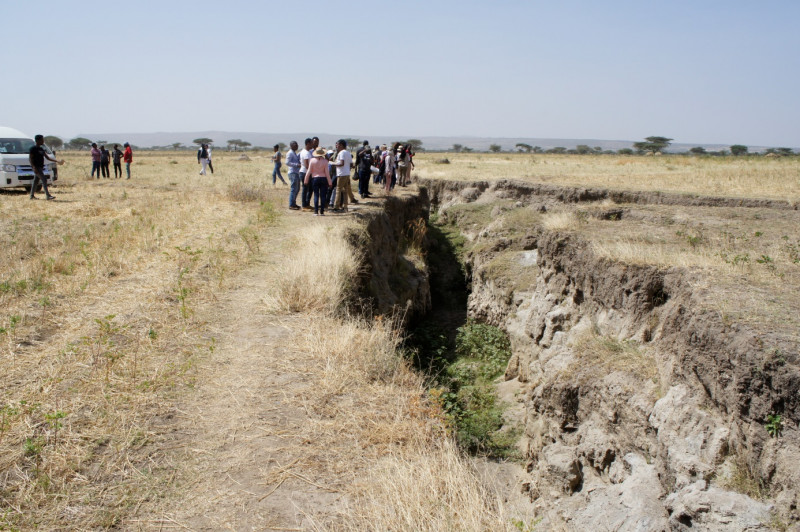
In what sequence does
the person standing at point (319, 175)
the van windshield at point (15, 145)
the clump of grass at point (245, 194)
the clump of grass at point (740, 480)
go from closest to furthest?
the clump of grass at point (740, 480) → the person standing at point (319, 175) → the clump of grass at point (245, 194) → the van windshield at point (15, 145)

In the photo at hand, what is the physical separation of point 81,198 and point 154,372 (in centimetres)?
1351

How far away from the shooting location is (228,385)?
17.5 feet

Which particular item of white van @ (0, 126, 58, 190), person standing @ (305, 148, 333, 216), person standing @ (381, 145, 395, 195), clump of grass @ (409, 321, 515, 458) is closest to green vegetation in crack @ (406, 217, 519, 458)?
clump of grass @ (409, 321, 515, 458)

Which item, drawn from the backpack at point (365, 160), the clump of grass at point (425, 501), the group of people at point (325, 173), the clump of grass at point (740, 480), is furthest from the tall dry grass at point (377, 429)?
the backpack at point (365, 160)

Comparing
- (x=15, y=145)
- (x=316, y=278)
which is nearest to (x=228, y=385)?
(x=316, y=278)

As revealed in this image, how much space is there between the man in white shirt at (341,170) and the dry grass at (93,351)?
196 cm

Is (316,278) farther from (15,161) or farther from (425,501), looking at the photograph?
(15,161)

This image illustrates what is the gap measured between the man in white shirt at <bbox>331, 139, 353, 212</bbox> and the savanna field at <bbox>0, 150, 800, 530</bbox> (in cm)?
237

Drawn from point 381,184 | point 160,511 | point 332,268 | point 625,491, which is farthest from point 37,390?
point 381,184

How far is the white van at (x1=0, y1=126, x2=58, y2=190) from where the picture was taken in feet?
53.3

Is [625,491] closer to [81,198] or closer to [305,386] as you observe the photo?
[305,386]

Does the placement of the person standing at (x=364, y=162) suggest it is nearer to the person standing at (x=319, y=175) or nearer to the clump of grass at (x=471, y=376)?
the person standing at (x=319, y=175)

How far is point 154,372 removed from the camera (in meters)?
5.32

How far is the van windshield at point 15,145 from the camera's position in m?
16.6
